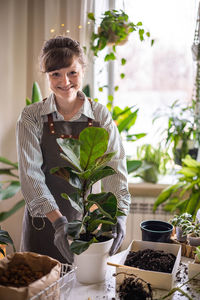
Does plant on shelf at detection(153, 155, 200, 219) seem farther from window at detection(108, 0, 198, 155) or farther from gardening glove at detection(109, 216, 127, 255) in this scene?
gardening glove at detection(109, 216, 127, 255)

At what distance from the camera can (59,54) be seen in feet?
5.48

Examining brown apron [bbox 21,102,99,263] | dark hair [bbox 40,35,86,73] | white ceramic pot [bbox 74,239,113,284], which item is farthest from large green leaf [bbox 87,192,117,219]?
dark hair [bbox 40,35,86,73]

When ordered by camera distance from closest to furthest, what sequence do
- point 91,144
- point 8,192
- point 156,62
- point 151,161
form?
point 91,144
point 8,192
point 151,161
point 156,62

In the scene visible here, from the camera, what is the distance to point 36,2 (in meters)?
2.92

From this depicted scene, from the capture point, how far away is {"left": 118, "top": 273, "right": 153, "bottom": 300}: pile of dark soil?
3.50 feet

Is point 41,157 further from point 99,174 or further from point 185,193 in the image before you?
point 185,193

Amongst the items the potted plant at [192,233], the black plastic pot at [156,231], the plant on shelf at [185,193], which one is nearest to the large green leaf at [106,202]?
the black plastic pot at [156,231]

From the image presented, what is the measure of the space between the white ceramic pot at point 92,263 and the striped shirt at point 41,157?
0.31 m

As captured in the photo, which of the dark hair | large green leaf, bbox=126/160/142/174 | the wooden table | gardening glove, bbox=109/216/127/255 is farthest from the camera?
large green leaf, bbox=126/160/142/174

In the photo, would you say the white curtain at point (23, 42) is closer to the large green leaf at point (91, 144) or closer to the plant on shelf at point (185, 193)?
the plant on shelf at point (185, 193)

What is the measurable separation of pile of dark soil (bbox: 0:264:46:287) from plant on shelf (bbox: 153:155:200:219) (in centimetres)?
169

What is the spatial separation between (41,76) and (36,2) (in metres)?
0.57

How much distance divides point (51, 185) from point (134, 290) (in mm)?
865

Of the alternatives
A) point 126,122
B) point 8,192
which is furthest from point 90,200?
point 126,122
